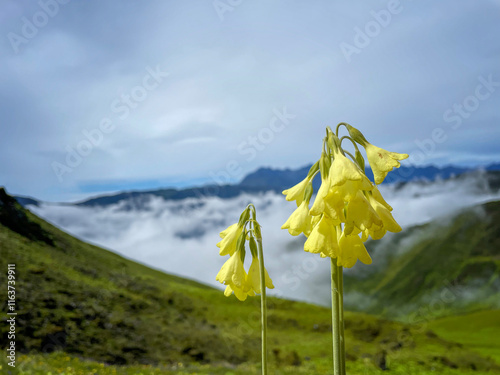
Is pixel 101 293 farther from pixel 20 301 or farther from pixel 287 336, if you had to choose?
pixel 287 336

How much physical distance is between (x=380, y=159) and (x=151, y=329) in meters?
26.4

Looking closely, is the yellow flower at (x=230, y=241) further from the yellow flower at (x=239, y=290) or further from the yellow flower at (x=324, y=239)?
the yellow flower at (x=324, y=239)

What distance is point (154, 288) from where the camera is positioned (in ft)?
148

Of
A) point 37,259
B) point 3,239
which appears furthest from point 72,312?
point 3,239

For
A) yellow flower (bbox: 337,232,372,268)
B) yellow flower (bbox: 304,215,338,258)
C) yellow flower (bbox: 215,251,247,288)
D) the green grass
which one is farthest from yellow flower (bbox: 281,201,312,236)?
the green grass

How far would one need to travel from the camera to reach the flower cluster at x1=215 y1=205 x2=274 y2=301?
13.5 ft

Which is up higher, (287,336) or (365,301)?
(365,301)

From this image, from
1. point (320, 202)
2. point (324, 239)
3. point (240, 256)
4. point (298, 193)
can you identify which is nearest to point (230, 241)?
point (240, 256)

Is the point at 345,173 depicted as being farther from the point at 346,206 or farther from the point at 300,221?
the point at 300,221

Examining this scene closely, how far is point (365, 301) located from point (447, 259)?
133 feet

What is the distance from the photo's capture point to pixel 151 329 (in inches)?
1056

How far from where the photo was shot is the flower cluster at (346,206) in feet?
9.25

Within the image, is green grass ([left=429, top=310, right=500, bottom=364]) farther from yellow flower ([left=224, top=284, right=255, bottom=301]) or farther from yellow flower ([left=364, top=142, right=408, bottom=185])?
yellow flower ([left=364, top=142, right=408, bottom=185])

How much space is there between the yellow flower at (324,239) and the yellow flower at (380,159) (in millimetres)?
494
